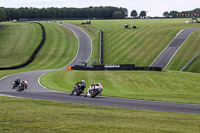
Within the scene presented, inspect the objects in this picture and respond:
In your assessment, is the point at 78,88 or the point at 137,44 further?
the point at 137,44

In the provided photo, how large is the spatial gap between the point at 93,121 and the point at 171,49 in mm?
69623

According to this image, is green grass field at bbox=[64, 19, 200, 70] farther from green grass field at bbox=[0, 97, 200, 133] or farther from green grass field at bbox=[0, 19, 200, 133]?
→ green grass field at bbox=[0, 97, 200, 133]

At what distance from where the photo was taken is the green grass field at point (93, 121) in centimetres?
1467

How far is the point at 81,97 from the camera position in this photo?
29312mm

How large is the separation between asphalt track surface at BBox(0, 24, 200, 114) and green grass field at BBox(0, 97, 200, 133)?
3066 millimetres

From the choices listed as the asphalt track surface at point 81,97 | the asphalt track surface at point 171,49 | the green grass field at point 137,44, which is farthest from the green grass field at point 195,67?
the asphalt track surface at point 81,97

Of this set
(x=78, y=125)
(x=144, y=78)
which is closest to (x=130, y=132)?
(x=78, y=125)

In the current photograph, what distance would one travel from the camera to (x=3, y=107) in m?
20.2

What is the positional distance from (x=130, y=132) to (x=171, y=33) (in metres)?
87.4

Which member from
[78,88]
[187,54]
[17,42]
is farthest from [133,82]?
[17,42]

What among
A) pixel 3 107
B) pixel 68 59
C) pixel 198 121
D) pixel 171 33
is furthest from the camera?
pixel 171 33

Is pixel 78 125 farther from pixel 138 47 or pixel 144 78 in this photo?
pixel 138 47

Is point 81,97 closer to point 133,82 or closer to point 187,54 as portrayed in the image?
point 133,82

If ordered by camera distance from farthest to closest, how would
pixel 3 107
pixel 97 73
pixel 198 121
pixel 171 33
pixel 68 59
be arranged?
1. pixel 171 33
2. pixel 68 59
3. pixel 97 73
4. pixel 3 107
5. pixel 198 121
